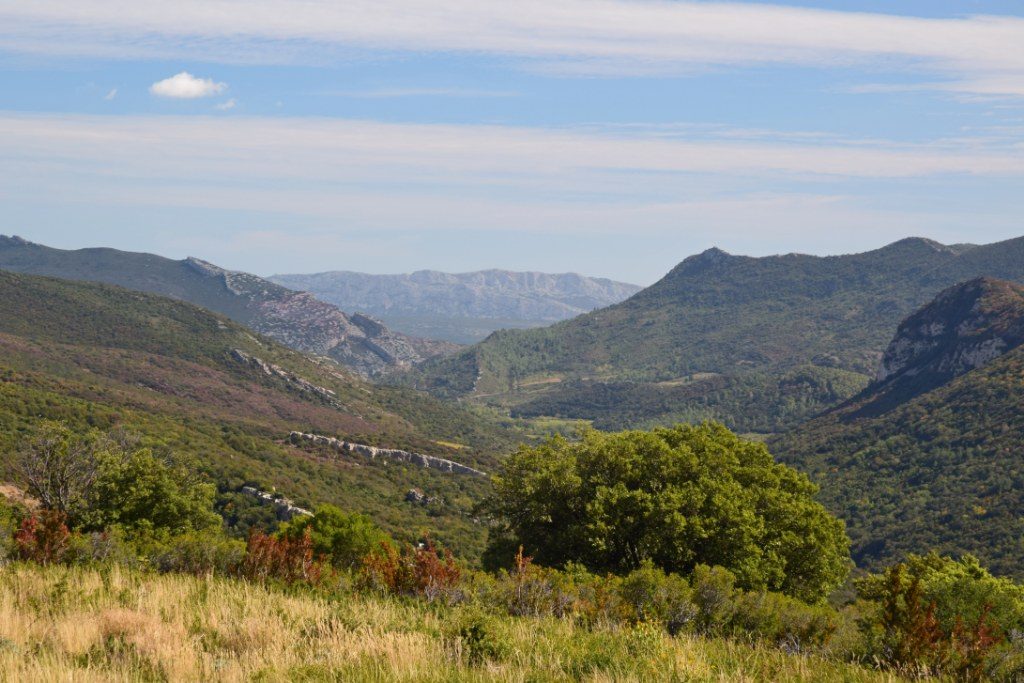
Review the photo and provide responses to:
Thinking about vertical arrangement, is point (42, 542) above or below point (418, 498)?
above

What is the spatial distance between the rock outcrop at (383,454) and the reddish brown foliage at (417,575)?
107 metres

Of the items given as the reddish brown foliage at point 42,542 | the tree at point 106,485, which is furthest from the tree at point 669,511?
the reddish brown foliage at point 42,542

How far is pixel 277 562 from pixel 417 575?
2.93 m

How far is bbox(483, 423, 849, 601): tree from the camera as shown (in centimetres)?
3238

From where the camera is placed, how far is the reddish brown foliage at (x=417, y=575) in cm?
1401

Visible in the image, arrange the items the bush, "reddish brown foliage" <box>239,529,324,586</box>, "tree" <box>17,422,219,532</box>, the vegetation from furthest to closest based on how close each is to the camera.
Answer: the vegetation → "tree" <box>17,422,219,532</box> → the bush → "reddish brown foliage" <box>239,529,324,586</box>

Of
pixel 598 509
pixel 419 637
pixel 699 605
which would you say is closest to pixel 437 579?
pixel 419 637

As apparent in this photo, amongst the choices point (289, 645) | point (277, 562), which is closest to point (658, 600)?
point (277, 562)

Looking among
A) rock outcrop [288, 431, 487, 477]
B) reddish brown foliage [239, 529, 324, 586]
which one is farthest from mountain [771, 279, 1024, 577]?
reddish brown foliage [239, 529, 324, 586]

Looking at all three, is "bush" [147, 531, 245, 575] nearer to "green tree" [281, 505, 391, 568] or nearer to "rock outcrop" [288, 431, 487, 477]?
"green tree" [281, 505, 391, 568]

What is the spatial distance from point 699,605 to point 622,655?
875 centimetres

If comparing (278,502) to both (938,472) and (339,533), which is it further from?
(938,472)

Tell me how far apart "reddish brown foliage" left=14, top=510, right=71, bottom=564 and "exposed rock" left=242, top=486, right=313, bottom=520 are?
54608 millimetres

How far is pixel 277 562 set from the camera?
1527 centimetres
